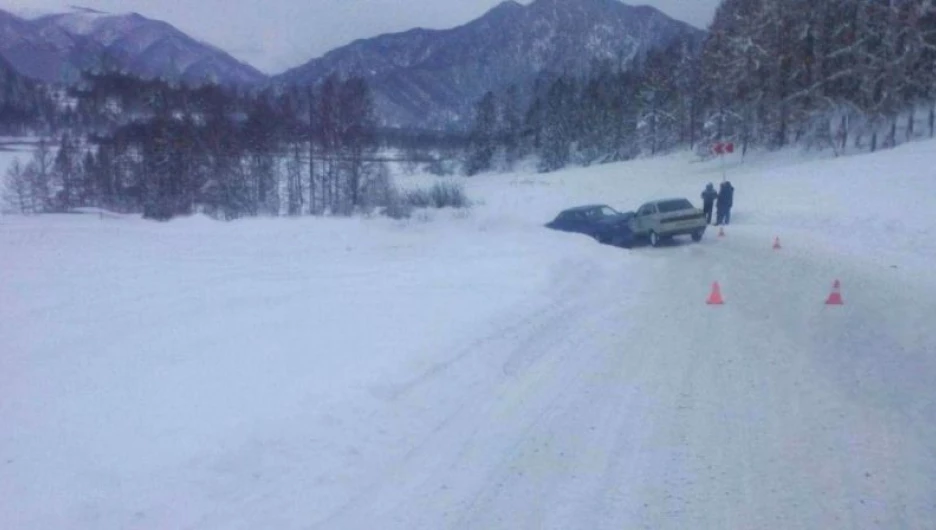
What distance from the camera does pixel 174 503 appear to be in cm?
548

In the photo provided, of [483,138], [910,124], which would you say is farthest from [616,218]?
[483,138]

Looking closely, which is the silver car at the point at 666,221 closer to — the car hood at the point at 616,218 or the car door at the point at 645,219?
the car door at the point at 645,219

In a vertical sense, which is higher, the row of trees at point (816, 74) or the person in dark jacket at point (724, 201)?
the row of trees at point (816, 74)

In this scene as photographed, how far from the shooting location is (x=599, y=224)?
86.2ft

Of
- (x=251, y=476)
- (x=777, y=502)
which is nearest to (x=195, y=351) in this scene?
(x=251, y=476)

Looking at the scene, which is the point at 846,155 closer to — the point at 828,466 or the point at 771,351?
the point at 771,351

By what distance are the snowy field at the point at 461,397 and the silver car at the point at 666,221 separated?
281 inches

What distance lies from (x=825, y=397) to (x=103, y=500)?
6.38m

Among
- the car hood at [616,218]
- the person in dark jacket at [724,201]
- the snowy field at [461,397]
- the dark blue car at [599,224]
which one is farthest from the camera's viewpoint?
the person in dark jacket at [724,201]

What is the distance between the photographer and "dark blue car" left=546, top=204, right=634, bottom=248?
2562 centimetres

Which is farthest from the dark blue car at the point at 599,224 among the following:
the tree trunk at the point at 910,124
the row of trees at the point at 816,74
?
the tree trunk at the point at 910,124

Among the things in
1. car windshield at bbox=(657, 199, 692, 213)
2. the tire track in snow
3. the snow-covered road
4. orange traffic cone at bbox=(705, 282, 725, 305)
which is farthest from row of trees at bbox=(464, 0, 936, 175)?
the tire track in snow

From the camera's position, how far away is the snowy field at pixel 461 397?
223 inches

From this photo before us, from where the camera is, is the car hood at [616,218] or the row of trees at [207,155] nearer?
the car hood at [616,218]
